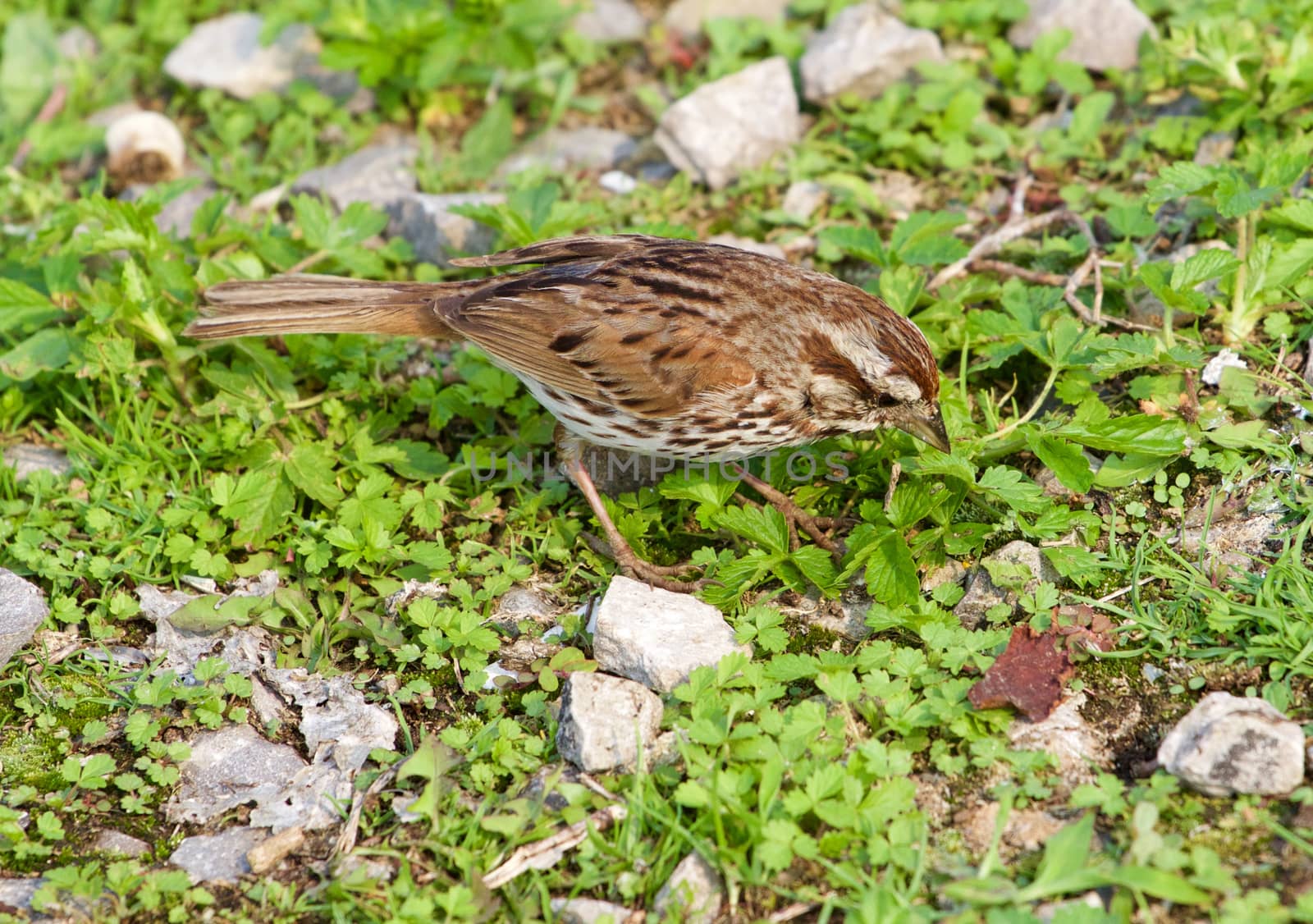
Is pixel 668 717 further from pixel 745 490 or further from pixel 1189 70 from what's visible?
pixel 1189 70

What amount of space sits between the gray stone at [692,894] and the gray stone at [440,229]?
4.01m

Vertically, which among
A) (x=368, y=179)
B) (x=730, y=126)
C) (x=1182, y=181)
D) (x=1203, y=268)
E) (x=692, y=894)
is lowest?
(x=692, y=894)

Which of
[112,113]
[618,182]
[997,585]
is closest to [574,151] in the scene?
[618,182]

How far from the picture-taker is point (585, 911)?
3836 mm

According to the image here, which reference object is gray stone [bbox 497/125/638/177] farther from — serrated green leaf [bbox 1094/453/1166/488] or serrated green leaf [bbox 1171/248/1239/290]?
serrated green leaf [bbox 1094/453/1166/488]

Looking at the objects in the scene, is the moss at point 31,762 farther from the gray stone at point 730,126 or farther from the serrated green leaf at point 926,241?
the gray stone at point 730,126

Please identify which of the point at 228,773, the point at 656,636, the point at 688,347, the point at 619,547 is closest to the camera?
the point at 228,773

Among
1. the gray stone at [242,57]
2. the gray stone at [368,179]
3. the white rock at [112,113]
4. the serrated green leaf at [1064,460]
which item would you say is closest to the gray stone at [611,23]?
the gray stone at [368,179]

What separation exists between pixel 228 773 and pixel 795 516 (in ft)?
8.19

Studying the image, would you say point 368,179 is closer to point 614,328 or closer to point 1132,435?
point 614,328

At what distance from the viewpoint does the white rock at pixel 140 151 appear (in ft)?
25.8

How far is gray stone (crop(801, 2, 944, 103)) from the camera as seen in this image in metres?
7.63

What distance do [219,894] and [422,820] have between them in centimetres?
67

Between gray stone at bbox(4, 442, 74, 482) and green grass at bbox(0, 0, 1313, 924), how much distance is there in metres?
0.11
